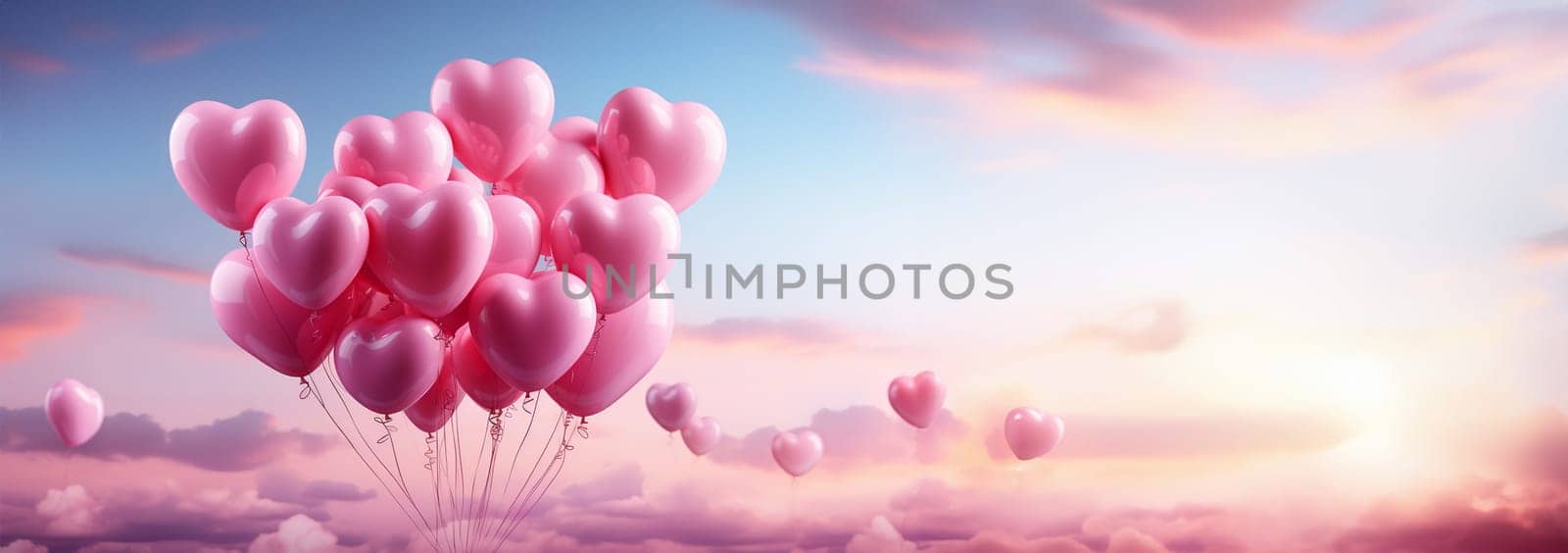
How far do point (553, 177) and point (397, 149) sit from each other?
323 millimetres

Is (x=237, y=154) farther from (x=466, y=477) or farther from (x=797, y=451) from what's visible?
(x=797, y=451)

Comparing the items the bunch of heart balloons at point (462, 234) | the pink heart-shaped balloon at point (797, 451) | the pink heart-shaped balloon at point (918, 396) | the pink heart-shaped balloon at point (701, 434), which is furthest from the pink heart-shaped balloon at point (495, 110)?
the pink heart-shaped balloon at point (918, 396)

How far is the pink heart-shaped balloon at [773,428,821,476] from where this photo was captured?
446 centimetres

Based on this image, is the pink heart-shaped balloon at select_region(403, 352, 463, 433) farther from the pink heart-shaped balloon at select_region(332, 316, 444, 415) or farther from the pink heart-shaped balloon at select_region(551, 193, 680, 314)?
the pink heart-shaped balloon at select_region(551, 193, 680, 314)

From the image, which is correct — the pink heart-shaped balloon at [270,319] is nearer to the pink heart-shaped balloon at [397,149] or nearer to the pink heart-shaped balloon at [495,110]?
the pink heart-shaped balloon at [397,149]

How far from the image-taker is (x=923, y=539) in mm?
4684

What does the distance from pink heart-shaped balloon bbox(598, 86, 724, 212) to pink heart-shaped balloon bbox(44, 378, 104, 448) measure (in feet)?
9.39

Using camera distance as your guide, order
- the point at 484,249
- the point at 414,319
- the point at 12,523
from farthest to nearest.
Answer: the point at 12,523
the point at 414,319
the point at 484,249

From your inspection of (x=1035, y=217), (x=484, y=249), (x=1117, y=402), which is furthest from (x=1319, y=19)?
(x=484, y=249)

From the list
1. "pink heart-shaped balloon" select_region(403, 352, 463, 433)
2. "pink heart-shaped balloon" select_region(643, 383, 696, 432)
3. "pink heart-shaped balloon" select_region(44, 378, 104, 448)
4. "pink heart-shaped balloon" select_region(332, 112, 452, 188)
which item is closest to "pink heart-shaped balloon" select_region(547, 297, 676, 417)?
"pink heart-shaped balloon" select_region(403, 352, 463, 433)

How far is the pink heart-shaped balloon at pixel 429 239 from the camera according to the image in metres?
2.13

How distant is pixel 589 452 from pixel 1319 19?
11.6 ft

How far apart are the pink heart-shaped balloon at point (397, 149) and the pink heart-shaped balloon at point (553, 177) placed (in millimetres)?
179

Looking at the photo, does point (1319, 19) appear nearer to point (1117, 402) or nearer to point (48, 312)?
point (1117, 402)
